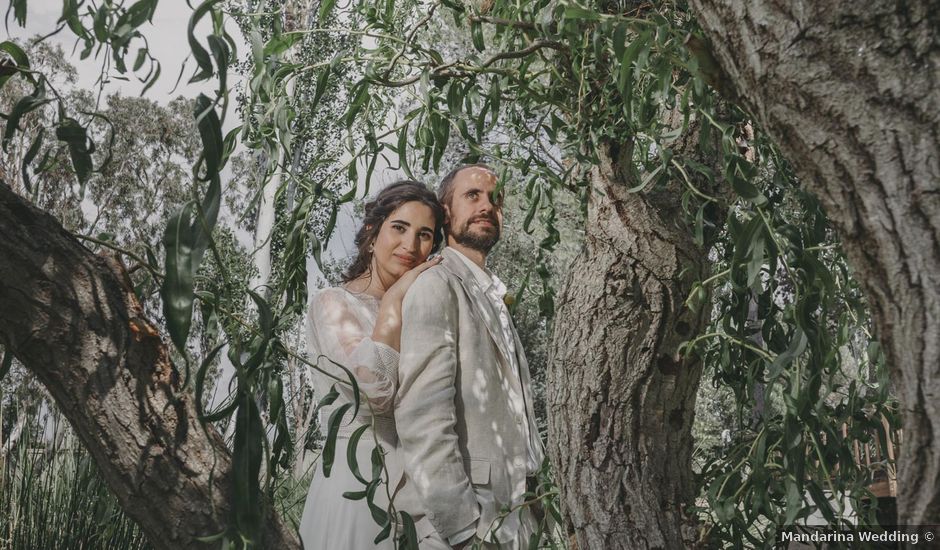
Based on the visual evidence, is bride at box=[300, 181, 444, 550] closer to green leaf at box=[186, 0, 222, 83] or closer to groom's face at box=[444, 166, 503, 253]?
groom's face at box=[444, 166, 503, 253]

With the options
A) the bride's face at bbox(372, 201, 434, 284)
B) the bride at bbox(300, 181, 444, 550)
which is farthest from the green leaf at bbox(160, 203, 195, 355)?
the bride's face at bbox(372, 201, 434, 284)

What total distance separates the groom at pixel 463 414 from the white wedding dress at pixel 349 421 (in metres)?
0.06

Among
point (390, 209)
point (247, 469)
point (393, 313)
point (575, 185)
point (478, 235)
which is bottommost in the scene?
point (247, 469)

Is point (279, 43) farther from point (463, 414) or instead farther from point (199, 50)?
point (463, 414)

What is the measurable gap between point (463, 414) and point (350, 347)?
0.31 meters

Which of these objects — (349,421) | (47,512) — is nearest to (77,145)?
(349,421)

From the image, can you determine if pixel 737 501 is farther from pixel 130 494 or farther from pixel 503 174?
pixel 130 494

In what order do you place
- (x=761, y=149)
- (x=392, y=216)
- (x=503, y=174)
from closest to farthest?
(x=761, y=149), (x=503, y=174), (x=392, y=216)

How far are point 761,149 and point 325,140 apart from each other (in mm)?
10262

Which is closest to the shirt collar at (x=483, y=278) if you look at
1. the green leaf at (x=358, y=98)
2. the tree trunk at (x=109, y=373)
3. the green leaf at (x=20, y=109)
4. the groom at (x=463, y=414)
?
the groom at (x=463, y=414)

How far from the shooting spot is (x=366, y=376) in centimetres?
182

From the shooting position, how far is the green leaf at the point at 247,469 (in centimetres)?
64

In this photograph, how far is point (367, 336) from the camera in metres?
1.97

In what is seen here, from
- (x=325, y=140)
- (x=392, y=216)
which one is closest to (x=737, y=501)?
(x=392, y=216)
